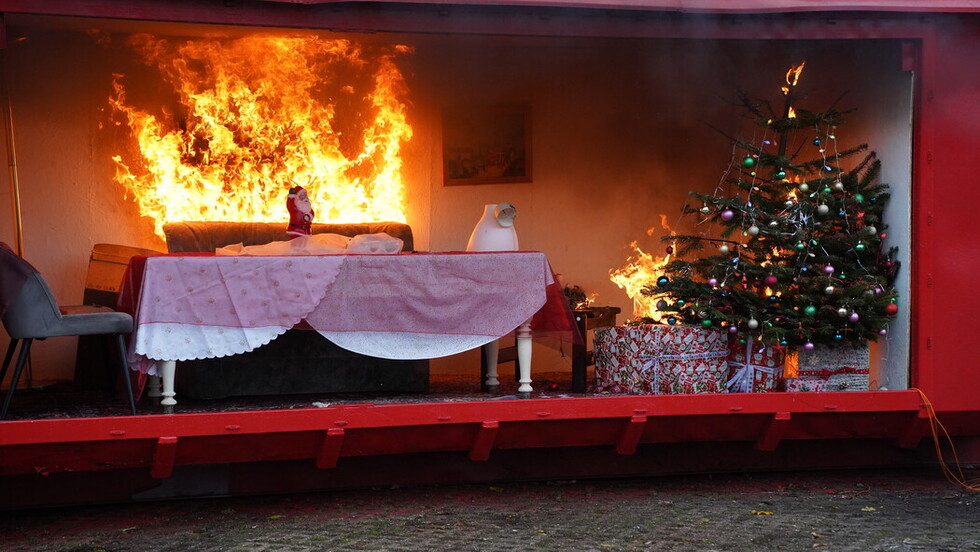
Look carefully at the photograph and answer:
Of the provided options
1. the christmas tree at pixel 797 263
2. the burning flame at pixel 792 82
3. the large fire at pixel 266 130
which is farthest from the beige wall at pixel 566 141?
the christmas tree at pixel 797 263

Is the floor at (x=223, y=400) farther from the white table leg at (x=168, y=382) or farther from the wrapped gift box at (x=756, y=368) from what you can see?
the wrapped gift box at (x=756, y=368)

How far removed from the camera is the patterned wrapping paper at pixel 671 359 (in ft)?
22.8

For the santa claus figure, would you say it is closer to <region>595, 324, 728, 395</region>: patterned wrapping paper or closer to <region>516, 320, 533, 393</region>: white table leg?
<region>516, 320, 533, 393</region>: white table leg

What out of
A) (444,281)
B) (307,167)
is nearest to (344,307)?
(444,281)

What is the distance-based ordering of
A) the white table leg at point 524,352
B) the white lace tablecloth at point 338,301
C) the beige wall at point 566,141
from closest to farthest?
the white lace tablecloth at point 338,301 → the white table leg at point 524,352 → the beige wall at point 566,141

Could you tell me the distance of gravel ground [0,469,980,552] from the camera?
5.78 meters

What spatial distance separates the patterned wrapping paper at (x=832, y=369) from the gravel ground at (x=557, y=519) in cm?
68

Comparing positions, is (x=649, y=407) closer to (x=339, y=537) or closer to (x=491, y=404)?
(x=491, y=404)

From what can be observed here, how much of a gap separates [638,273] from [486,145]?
5.59 ft

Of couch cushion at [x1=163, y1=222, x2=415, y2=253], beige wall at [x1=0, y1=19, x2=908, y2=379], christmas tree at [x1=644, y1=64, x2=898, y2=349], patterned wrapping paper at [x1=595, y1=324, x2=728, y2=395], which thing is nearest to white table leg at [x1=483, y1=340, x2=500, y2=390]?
patterned wrapping paper at [x1=595, y1=324, x2=728, y2=395]

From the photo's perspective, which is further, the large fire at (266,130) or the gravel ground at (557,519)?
the large fire at (266,130)

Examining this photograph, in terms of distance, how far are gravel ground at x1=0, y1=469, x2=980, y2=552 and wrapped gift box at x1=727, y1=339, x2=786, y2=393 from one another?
2.21 feet

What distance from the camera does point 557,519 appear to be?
6.32 m

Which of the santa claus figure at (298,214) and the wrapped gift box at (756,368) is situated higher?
Answer: the santa claus figure at (298,214)
